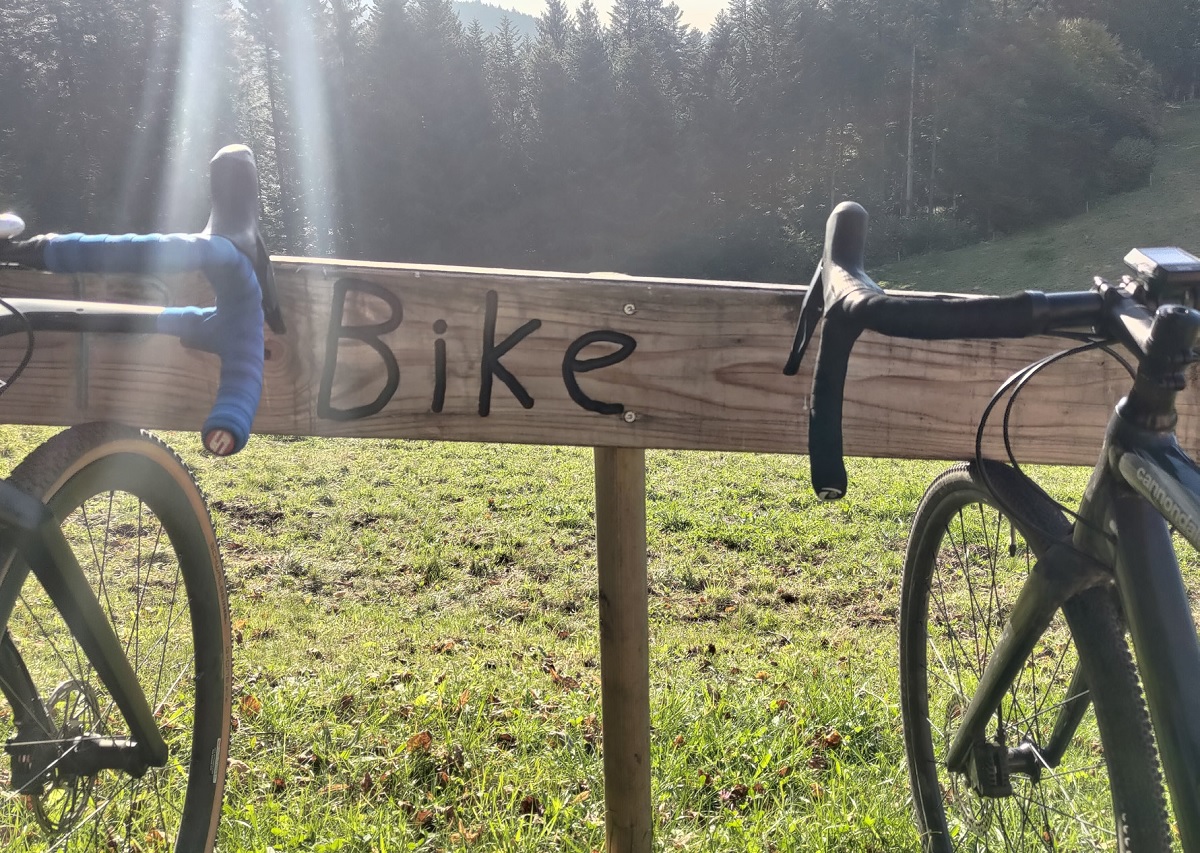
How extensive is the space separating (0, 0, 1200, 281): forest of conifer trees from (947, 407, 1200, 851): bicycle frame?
32275 mm

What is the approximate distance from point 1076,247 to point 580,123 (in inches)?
812

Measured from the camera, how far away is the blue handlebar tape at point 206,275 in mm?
1182

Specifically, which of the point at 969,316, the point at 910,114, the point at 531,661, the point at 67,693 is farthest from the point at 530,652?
the point at 910,114

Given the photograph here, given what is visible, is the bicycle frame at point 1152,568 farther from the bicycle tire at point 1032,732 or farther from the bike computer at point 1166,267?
the bike computer at point 1166,267

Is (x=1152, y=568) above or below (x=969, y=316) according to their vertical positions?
below

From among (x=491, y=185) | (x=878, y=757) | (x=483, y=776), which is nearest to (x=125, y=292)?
(x=483, y=776)

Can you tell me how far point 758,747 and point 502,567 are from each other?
101 inches

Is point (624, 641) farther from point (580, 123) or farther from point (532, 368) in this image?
point (580, 123)

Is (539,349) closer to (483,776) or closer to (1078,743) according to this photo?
(483,776)

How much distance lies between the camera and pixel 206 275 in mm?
1222

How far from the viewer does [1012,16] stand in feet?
141

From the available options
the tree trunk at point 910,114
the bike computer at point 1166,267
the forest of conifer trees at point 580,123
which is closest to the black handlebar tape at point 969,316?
the bike computer at point 1166,267

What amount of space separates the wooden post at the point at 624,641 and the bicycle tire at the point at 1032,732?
61cm

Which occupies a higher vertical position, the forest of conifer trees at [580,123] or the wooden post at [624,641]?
the forest of conifer trees at [580,123]
